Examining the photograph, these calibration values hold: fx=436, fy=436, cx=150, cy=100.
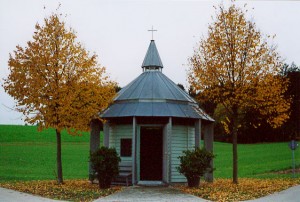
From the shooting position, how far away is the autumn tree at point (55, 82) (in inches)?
810

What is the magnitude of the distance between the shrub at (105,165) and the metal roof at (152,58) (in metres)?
6.72

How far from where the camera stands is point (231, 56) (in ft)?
72.8

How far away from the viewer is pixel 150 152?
2302cm

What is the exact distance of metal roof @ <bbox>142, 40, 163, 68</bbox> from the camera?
81.3 feet

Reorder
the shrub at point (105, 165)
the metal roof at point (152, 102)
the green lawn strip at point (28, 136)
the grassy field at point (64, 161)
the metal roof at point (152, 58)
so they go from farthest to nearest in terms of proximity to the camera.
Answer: the green lawn strip at point (28, 136), the grassy field at point (64, 161), the metal roof at point (152, 58), the metal roof at point (152, 102), the shrub at point (105, 165)

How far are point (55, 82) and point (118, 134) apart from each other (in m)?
4.21

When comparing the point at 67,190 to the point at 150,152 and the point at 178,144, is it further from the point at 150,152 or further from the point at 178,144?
the point at 178,144

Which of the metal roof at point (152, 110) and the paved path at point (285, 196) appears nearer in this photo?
the paved path at point (285, 196)

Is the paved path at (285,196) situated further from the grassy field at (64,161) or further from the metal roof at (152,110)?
the grassy field at (64,161)

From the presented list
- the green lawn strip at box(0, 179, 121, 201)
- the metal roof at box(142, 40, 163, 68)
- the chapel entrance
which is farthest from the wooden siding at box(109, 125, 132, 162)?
the metal roof at box(142, 40, 163, 68)

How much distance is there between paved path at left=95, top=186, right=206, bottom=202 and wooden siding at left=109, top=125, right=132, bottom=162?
3104 mm

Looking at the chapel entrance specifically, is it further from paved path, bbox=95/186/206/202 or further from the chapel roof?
paved path, bbox=95/186/206/202

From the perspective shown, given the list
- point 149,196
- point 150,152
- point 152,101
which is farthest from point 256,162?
point 149,196

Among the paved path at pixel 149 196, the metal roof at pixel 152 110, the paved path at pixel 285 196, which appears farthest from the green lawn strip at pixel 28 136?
the paved path at pixel 285 196
